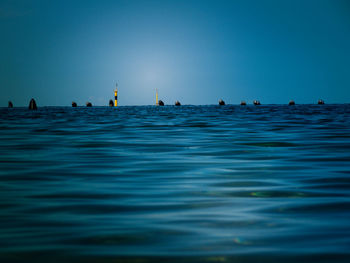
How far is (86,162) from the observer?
717cm

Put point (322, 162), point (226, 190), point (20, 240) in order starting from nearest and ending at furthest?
point (20, 240) < point (226, 190) < point (322, 162)

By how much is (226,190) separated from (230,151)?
4.04 metres

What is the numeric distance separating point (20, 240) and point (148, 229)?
89 cm

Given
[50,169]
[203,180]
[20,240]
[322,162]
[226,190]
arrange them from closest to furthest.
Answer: [20,240], [226,190], [203,180], [50,169], [322,162]

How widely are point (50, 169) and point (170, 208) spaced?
10.2 ft

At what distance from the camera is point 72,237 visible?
294 centimetres

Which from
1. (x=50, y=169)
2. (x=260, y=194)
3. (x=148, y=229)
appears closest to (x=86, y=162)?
(x=50, y=169)

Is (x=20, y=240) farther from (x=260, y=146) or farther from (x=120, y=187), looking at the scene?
(x=260, y=146)

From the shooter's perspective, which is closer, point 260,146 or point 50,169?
point 50,169

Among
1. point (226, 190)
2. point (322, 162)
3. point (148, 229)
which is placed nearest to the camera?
point (148, 229)

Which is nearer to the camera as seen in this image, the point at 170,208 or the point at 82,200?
the point at 170,208

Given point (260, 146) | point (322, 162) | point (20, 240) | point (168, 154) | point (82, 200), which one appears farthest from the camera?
point (260, 146)

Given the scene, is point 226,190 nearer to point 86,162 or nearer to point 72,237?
point 72,237

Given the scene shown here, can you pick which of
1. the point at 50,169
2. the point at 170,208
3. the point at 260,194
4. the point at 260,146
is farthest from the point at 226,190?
the point at 260,146
